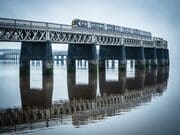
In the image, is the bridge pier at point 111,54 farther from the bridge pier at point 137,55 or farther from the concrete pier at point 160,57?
the concrete pier at point 160,57

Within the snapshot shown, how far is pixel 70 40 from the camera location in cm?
6212

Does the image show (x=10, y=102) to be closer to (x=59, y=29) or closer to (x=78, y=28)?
(x=59, y=29)

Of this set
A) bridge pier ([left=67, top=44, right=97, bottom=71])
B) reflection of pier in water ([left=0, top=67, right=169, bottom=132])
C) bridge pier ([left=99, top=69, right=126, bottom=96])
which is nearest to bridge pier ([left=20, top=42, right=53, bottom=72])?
bridge pier ([left=99, top=69, right=126, bottom=96])

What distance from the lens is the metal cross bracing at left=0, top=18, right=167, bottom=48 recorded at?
164 ft

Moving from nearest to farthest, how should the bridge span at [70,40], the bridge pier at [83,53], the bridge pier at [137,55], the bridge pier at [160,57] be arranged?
the bridge span at [70,40] → the bridge pier at [83,53] → the bridge pier at [137,55] → the bridge pier at [160,57]

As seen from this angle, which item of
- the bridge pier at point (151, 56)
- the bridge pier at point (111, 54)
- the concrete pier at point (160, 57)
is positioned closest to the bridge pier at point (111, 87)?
the bridge pier at point (111, 54)

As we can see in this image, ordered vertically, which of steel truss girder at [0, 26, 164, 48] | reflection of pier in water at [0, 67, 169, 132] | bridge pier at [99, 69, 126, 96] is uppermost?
steel truss girder at [0, 26, 164, 48]

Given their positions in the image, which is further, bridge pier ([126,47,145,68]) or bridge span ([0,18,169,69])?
bridge pier ([126,47,145,68])

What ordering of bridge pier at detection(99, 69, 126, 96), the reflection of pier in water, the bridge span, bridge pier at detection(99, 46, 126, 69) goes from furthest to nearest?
bridge pier at detection(99, 46, 126, 69) < the bridge span < bridge pier at detection(99, 69, 126, 96) < the reflection of pier in water

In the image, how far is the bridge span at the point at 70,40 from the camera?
51.4 meters

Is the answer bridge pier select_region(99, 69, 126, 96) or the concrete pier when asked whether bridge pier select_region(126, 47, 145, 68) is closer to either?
the concrete pier

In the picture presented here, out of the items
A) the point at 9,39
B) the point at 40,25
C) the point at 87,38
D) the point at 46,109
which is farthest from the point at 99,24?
the point at 46,109

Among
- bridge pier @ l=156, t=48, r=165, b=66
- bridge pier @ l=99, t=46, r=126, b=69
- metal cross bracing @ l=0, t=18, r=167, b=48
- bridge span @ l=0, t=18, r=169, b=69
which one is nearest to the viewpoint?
metal cross bracing @ l=0, t=18, r=167, b=48

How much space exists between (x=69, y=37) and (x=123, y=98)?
3485 centimetres
